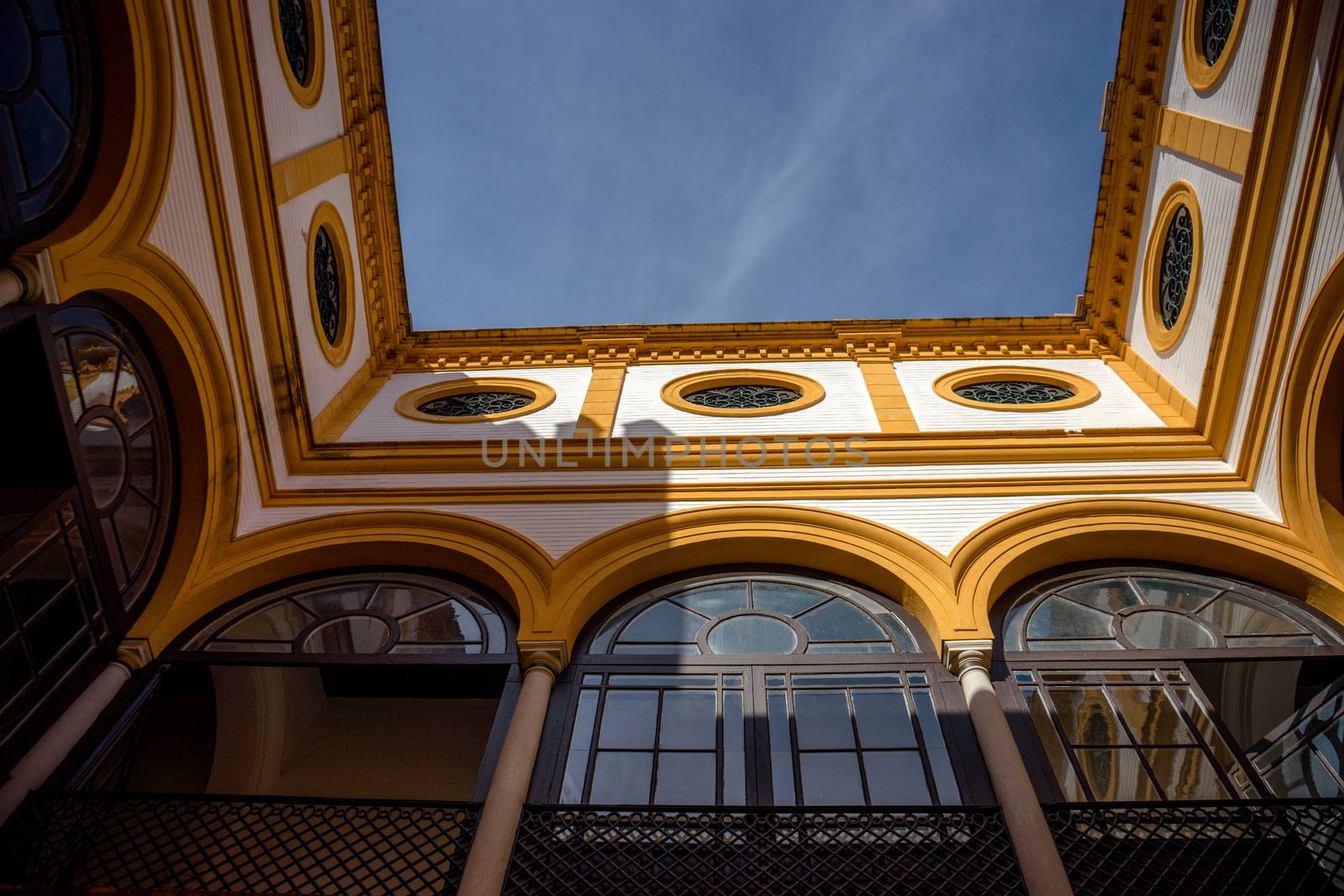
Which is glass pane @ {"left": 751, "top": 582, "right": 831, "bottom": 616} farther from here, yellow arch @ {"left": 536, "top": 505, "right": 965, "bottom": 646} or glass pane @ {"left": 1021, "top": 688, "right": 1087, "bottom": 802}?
glass pane @ {"left": 1021, "top": 688, "right": 1087, "bottom": 802}

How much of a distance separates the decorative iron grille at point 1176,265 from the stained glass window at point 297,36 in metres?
9.11

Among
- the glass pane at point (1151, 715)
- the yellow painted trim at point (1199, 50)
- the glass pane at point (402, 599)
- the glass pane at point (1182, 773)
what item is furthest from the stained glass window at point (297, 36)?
→ the glass pane at point (1182, 773)

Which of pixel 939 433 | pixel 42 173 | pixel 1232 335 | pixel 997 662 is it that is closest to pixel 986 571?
pixel 997 662

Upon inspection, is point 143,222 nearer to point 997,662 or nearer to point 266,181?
point 266,181

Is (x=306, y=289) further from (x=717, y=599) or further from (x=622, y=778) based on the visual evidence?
(x=622, y=778)

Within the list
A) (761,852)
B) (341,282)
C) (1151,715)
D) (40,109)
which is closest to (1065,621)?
(1151,715)

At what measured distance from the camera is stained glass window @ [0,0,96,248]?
18.1ft

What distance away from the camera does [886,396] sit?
34.7 feet

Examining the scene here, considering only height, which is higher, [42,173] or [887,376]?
[887,376]

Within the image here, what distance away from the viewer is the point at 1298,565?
7352 millimetres

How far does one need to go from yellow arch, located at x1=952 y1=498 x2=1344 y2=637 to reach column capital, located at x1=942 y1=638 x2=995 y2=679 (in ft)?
1.96

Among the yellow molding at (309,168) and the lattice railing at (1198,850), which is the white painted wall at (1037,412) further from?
the yellow molding at (309,168)

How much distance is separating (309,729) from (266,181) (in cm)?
522

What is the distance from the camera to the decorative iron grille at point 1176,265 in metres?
9.94
